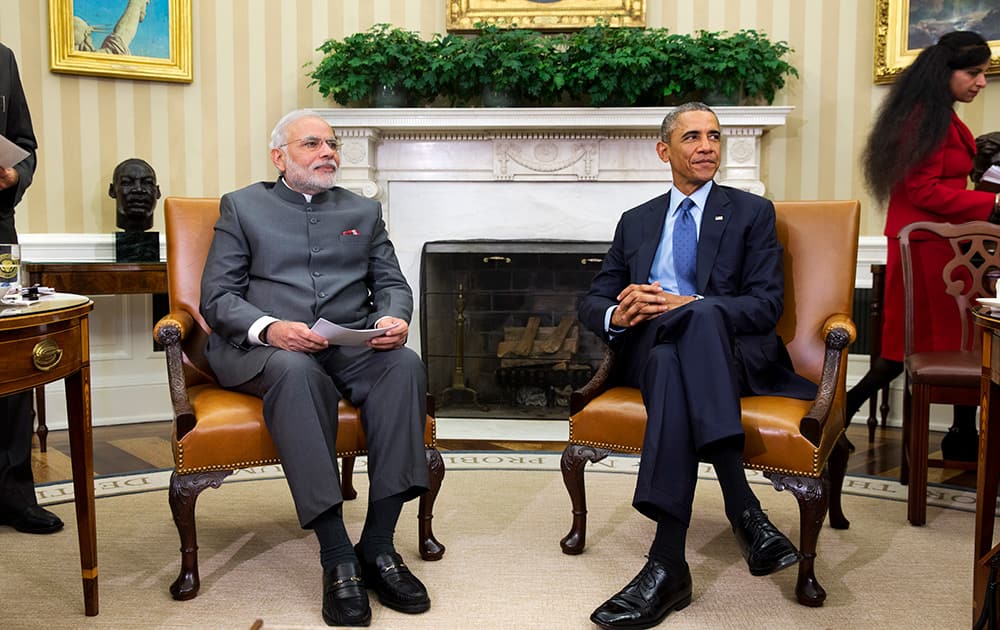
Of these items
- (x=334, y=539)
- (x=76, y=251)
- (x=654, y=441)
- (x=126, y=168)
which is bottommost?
(x=334, y=539)

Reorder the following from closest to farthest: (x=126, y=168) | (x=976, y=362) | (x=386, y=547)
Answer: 1. (x=386, y=547)
2. (x=976, y=362)
3. (x=126, y=168)

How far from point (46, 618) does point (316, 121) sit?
1.59 m

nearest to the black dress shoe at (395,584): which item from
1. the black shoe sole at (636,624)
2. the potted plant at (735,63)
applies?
the black shoe sole at (636,624)

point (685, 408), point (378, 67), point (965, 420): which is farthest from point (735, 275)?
point (378, 67)

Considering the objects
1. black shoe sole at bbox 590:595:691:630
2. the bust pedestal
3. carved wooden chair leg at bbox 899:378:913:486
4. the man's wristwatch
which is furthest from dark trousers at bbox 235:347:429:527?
the bust pedestal

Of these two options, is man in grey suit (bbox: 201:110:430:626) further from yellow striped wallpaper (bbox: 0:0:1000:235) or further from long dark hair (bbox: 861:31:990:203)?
yellow striped wallpaper (bbox: 0:0:1000:235)

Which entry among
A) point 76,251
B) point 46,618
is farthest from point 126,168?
point 46,618

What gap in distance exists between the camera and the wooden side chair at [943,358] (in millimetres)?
3180

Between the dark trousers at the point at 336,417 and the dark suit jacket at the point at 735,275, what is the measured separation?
67cm

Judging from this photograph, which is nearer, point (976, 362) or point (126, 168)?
point (976, 362)

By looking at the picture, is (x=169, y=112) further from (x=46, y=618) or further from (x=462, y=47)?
(x=46, y=618)

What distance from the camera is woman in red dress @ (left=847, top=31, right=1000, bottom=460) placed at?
3.74m

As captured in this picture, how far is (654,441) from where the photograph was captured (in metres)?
2.45

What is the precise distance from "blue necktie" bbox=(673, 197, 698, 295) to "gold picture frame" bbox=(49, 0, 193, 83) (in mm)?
3124
